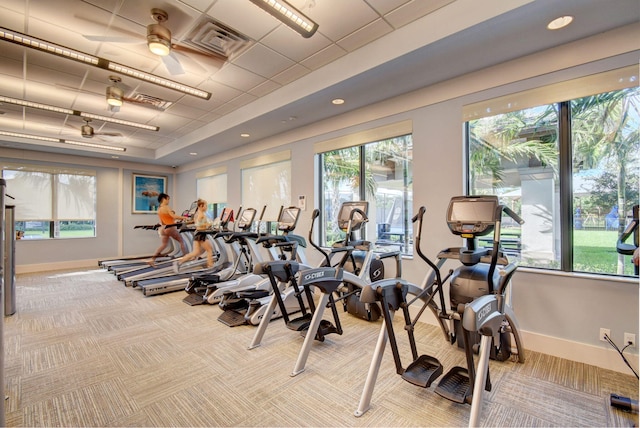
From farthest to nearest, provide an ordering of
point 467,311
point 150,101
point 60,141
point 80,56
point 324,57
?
point 60,141
point 150,101
point 324,57
point 80,56
point 467,311

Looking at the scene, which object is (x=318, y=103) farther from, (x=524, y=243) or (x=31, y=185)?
(x=31, y=185)

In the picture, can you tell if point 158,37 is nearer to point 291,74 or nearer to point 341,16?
point 291,74

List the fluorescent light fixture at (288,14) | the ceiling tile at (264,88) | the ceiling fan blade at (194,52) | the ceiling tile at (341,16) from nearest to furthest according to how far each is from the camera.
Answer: the fluorescent light fixture at (288,14)
the ceiling tile at (341,16)
the ceiling fan blade at (194,52)
the ceiling tile at (264,88)

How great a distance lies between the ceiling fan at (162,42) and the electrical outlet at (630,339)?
4.74 metres

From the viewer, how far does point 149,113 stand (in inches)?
202

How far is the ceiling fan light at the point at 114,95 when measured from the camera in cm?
389

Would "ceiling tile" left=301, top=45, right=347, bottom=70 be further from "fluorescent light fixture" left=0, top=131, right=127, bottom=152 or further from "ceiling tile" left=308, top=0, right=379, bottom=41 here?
"fluorescent light fixture" left=0, top=131, right=127, bottom=152

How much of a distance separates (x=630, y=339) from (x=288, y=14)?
3843 millimetres

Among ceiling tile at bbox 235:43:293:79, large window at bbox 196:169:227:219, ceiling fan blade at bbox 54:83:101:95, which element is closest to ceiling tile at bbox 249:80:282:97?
ceiling tile at bbox 235:43:293:79

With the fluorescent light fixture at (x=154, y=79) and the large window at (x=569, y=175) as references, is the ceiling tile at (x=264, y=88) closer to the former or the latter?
the fluorescent light fixture at (x=154, y=79)

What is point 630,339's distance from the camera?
2.38 m

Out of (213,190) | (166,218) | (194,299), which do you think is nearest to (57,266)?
(166,218)

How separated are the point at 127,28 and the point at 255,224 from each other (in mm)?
4286

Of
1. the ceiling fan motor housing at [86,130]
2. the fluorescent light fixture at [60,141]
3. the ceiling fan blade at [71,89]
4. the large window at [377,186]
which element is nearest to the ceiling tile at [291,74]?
the large window at [377,186]
